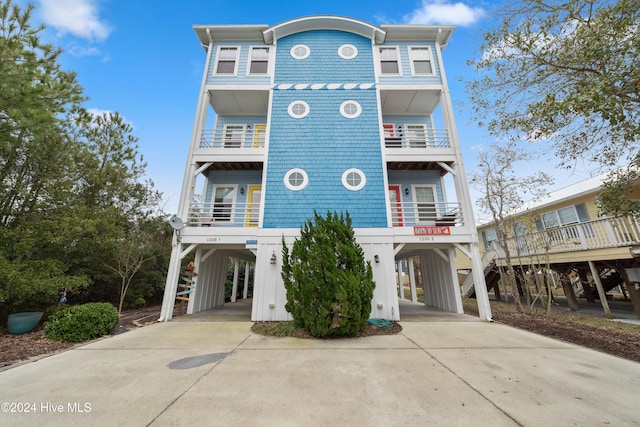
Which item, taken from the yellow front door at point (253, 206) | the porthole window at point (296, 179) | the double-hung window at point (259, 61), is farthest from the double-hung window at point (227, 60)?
the porthole window at point (296, 179)

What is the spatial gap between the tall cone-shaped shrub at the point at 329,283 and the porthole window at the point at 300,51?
8402mm

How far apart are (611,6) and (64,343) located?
13112 millimetres

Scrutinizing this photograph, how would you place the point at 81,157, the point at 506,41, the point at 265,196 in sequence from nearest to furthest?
the point at 506,41 < the point at 265,196 < the point at 81,157

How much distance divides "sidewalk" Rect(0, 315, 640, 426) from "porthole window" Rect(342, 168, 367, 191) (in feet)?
17.0

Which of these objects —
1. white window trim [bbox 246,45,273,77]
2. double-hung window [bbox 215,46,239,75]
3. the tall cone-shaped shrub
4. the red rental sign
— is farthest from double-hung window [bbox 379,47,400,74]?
the tall cone-shaped shrub

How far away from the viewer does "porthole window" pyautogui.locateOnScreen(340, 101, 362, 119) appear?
9570 millimetres

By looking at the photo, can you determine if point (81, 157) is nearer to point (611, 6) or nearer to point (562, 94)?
point (562, 94)

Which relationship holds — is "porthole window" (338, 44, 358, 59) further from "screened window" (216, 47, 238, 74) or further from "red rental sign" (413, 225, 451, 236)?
"red rental sign" (413, 225, 451, 236)

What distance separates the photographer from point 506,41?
498 cm

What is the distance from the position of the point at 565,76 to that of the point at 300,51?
949cm

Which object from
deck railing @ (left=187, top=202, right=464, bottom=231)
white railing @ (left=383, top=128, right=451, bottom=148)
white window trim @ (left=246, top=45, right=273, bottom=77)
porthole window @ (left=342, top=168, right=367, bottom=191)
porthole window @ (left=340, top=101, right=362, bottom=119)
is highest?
white window trim @ (left=246, top=45, right=273, bottom=77)

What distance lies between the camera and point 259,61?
10539 mm

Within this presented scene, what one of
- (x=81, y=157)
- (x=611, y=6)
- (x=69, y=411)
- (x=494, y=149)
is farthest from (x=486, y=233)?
(x=81, y=157)

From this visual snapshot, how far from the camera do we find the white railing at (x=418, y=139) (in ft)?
31.6
